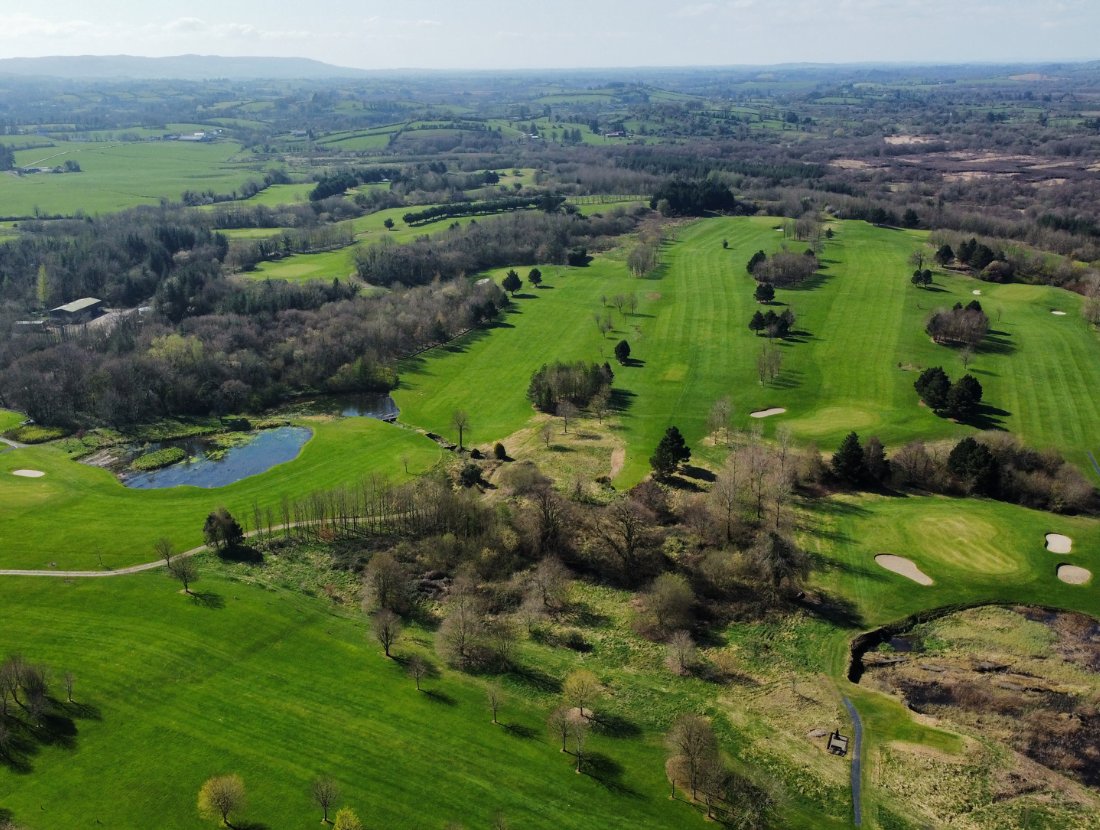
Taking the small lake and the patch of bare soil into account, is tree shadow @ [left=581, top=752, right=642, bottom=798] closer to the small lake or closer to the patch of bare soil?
the patch of bare soil

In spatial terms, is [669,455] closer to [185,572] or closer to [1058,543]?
[1058,543]

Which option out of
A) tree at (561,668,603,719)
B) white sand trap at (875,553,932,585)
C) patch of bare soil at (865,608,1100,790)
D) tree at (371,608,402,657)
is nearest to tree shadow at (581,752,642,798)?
tree at (561,668,603,719)

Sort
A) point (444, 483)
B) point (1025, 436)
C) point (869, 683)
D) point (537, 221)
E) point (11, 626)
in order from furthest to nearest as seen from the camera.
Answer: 1. point (537, 221)
2. point (1025, 436)
3. point (444, 483)
4. point (11, 626)
5. point (869, 683)

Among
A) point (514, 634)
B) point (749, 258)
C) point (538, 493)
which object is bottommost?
point (514, 634)

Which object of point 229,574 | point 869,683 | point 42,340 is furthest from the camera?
point 42,340

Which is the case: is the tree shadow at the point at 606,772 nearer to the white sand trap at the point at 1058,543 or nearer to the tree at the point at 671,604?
the tree at the point at 671,604

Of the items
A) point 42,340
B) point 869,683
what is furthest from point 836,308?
point 42,340

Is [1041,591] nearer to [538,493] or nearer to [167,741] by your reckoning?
[538,493]
